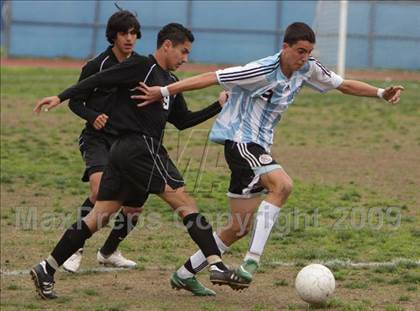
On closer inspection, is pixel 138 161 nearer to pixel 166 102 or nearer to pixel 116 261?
pixel 166 102

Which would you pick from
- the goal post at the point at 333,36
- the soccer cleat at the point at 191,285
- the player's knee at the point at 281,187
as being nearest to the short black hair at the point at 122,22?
the player's knee at the point at 281,187

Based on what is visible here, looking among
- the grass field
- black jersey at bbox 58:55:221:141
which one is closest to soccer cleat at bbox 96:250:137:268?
the grass field

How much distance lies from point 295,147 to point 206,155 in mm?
1721

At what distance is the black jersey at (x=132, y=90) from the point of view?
7.21 meters

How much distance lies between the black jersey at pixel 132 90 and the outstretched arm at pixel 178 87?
193 millimetres

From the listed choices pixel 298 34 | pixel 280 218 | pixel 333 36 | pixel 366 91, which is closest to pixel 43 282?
pixel 298 34

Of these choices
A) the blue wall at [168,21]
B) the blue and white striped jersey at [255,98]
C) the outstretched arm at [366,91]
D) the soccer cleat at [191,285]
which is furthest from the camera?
the blue wall at [168,21]

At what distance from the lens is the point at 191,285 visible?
7391 millimetres

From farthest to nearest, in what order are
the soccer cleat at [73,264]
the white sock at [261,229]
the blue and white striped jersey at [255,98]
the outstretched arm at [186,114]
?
the soccer cleat at [73,264] < the outstretched arm at [186,114] < the blue and white striped jersey at [255,98] < the white sock at [261,229]

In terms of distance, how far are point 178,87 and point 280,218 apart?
12.7 feet

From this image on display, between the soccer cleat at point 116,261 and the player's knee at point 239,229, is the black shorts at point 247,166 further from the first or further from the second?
the soccer cleat at point 116,261

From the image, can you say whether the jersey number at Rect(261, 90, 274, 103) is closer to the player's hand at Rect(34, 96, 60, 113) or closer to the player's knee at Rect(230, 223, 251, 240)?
the player's knee at Rect(230, 223, 251, 240)

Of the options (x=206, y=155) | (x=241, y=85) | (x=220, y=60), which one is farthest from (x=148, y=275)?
(x=220, y=60)

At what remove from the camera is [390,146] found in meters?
16.2
